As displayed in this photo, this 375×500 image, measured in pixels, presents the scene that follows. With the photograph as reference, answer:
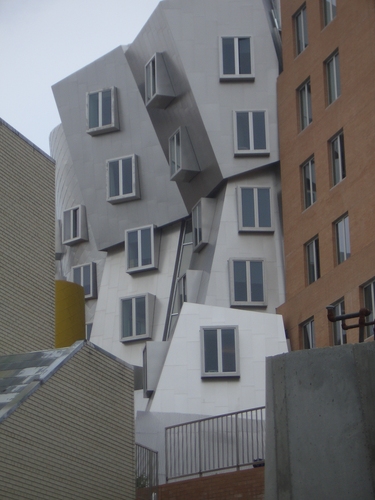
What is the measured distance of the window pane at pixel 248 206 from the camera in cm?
4378

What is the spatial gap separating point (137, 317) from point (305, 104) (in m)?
13.0

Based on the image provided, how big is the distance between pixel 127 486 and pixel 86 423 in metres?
2.05

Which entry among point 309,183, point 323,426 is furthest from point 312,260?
point 323,426

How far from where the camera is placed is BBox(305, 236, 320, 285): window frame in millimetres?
39134

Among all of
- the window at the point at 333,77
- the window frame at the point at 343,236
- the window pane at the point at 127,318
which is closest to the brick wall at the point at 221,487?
the window frame at the point at 343,236

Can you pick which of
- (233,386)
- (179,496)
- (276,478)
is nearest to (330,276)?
(233,386)

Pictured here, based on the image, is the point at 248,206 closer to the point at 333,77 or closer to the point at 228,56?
the point at 228,56

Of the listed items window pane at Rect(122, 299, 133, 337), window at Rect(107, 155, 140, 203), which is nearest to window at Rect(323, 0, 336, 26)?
window at Rect(107, 155, 140, 203)

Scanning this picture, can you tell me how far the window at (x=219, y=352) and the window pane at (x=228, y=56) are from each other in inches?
468

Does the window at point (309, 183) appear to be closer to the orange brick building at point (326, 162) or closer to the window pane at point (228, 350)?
the orange brick building at point (326, 162)

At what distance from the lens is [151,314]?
48.1m

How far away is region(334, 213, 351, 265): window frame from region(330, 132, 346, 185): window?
1.59 metres

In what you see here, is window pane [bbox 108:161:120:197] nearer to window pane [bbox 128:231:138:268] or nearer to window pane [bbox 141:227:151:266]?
window pane [bbox 128:231:138:268]

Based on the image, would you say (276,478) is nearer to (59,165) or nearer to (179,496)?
(179,496)
